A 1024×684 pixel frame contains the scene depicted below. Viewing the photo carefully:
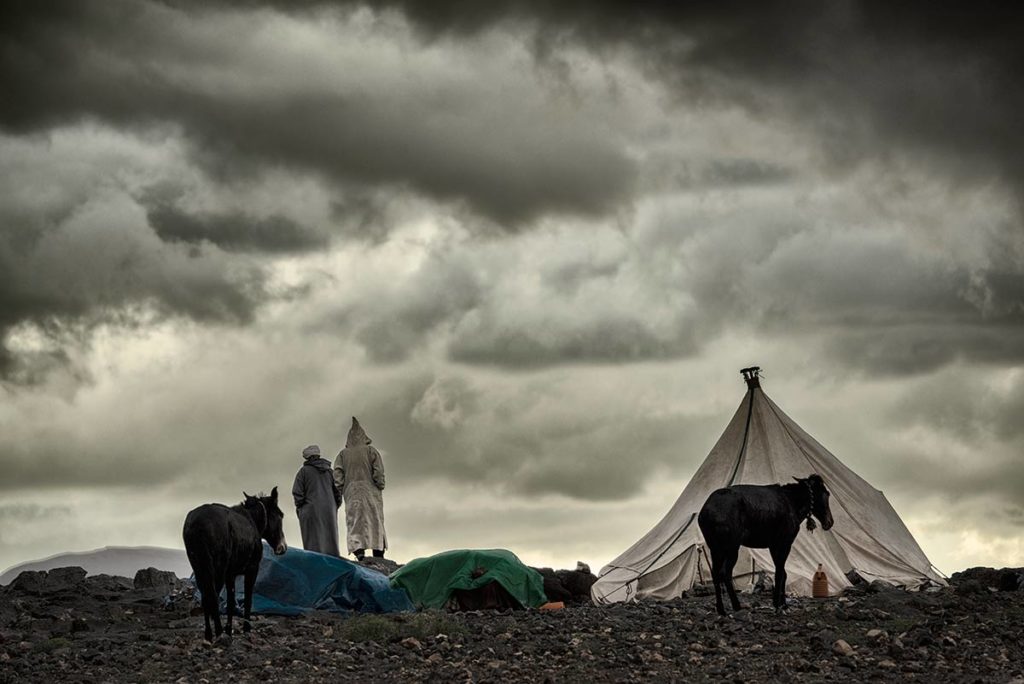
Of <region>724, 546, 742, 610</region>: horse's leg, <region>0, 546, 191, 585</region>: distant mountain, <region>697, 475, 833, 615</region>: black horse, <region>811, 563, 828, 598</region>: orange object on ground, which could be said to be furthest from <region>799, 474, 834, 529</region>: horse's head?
<region>0, 546, 191, 585</region>: distant mountain

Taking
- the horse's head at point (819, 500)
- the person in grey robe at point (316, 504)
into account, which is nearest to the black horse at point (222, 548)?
the person in grey robe at point (316, 504)

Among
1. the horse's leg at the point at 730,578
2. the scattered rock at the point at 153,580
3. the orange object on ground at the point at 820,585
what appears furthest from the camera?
the scattered rock at the point at 153,580

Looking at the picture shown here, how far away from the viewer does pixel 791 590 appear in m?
21.9

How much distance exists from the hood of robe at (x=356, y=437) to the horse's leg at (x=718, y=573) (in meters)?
8.43

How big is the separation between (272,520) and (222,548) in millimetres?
1487

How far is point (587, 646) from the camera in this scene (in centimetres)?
1691

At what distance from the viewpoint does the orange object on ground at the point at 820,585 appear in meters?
21.4

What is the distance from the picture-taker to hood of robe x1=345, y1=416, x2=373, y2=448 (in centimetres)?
2573

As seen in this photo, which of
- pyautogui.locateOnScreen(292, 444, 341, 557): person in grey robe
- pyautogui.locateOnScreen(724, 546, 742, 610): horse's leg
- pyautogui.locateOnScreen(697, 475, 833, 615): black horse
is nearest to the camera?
pyautogui.locateOnScreen(724, 546, 742, 610): horse's leg

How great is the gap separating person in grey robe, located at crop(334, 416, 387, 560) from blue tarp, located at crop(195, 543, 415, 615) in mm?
4391

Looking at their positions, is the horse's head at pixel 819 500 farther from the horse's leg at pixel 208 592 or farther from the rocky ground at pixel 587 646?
the horse's leg at pixel 208 592

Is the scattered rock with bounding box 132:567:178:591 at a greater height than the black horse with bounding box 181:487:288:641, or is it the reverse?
the scattered rock with bounding box 132:567:178:591

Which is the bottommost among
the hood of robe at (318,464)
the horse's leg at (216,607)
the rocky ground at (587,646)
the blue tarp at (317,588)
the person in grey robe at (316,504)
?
the rocky ground at (587,646)

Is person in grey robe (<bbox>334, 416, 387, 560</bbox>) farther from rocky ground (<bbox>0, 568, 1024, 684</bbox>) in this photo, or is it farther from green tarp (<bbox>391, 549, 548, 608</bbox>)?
rocky ground (<bbox>0, 568, 1024, 684</bbox>)
